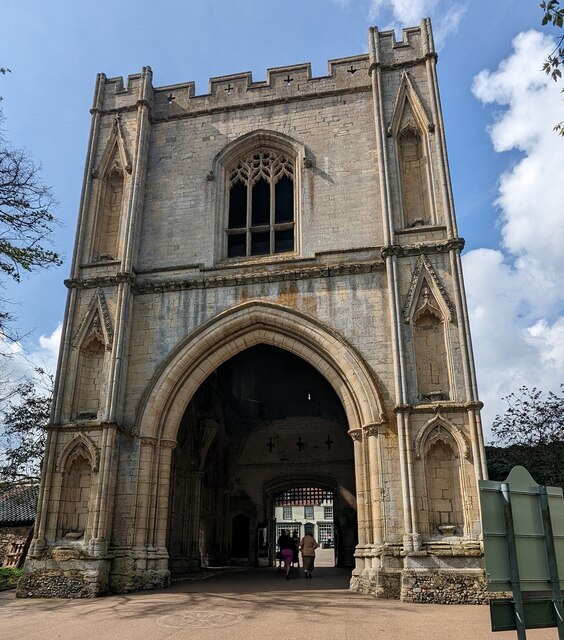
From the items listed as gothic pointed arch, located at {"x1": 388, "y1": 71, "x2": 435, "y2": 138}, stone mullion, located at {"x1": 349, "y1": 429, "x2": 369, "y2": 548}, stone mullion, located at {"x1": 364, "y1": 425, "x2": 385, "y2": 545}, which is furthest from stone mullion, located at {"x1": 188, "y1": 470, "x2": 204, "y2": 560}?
gothic pointed arch, located at {"x1": 388, "y1": 71, "x2": 435, "y2": 138}

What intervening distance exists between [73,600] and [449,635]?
740 centimetres

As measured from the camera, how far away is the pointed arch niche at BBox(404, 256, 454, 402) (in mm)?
11992

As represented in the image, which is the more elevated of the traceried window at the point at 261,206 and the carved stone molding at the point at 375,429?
the traceried window at the point at 261,206

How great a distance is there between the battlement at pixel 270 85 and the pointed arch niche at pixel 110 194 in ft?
4.00

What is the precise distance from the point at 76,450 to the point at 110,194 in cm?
709

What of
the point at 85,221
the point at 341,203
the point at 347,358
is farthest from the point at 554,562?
the point at 85,221

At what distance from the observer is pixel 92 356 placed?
46.1 feet

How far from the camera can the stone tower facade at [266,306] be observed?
1148 centimetres

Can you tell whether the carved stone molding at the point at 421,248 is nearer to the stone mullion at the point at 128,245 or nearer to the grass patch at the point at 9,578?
the stone mullion at the point at 128,245

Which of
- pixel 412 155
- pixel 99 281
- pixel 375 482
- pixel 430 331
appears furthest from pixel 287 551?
pixel 412 155

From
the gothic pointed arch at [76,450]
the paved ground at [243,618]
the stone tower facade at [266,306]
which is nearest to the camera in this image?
the paved ground at [243,618]

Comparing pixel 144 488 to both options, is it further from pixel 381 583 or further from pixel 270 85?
pixel 270 85

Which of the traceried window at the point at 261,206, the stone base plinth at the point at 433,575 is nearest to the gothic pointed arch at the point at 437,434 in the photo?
the stone base plinth at the point at 433,575

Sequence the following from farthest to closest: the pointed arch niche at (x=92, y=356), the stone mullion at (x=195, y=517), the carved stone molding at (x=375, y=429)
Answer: the stone mullion at (x=195, y=517) < the pointed arch niche at (x=92, y=356) < the carved stone molding at (x=375, y=429)
